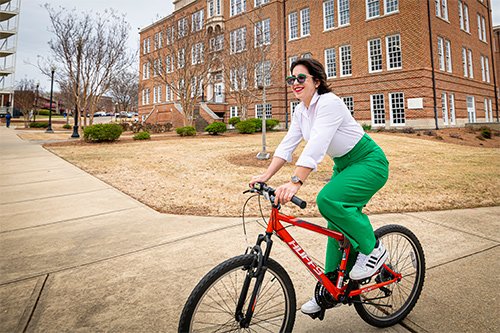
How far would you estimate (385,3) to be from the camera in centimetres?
2292

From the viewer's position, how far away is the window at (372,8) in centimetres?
2346

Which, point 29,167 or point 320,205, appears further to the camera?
point 29,167

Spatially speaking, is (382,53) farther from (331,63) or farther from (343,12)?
(343,12)

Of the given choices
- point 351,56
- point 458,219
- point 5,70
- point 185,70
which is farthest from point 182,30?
point 5,70

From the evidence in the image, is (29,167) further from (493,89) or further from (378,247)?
(493,89)

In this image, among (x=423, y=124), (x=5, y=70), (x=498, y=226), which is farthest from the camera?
(x=5, y=70)

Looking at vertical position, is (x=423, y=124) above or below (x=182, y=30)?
below

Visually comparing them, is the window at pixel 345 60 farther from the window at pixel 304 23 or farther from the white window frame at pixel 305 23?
the window at pixel 304 23

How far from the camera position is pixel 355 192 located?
2027 millimetres

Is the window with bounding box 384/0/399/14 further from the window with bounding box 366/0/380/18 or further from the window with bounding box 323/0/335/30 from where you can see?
the window with bounding box 323/0/335/30

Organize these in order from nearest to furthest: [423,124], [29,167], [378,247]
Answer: [378,247] → [29,167] → [423,124]

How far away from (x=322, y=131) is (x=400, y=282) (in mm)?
1675

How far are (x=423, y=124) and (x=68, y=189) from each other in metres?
23.1

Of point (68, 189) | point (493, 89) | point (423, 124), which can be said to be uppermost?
point (493, 89)
